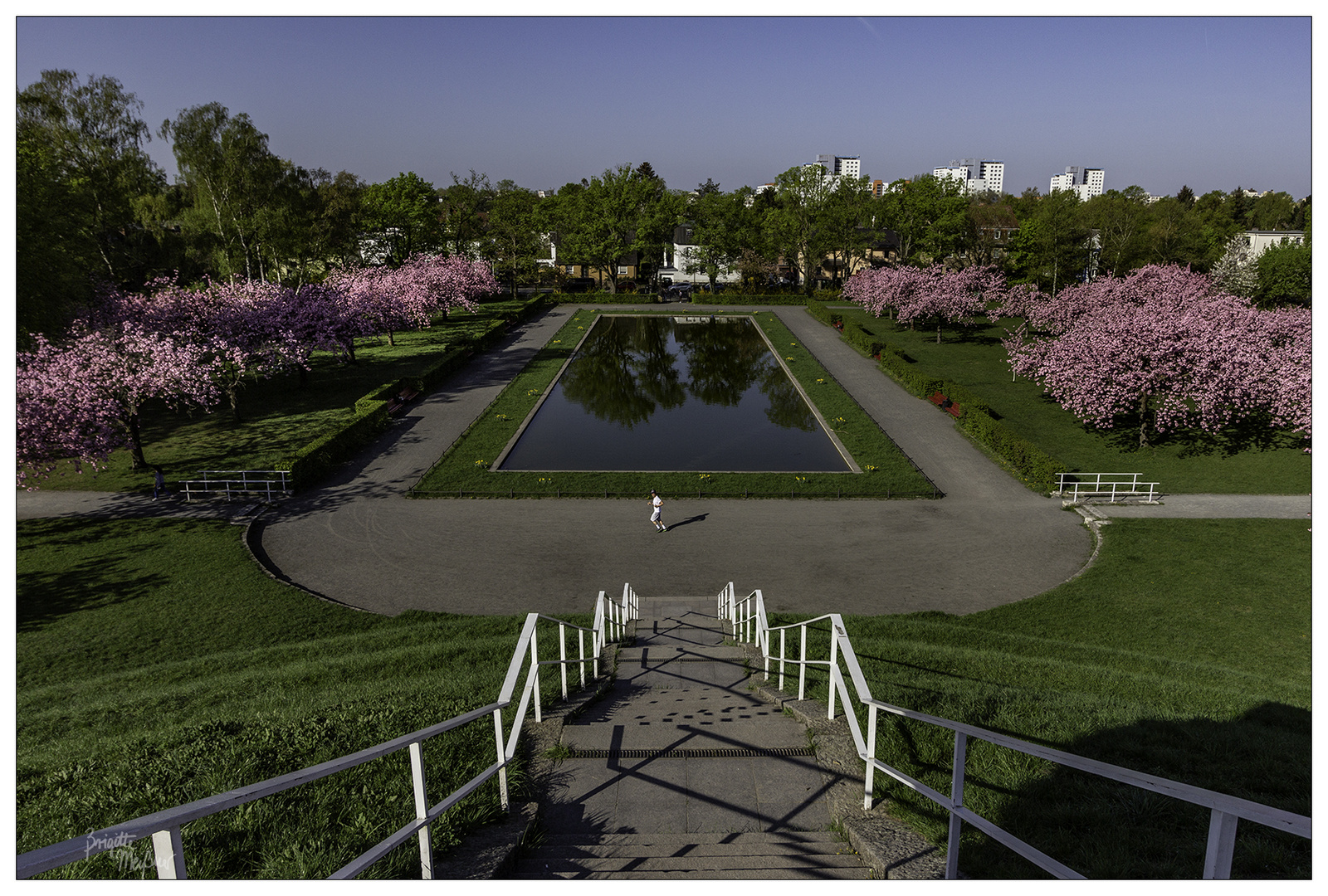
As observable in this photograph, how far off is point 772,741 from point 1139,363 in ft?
88.8

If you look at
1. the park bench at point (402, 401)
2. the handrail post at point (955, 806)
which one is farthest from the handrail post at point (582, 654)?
the park bench at point (402, 401)

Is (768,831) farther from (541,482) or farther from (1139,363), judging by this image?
(1139,363)

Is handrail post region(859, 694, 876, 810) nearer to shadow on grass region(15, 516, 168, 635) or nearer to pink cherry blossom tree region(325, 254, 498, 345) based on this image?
shadow on grass region(15, 516, 168, 635)

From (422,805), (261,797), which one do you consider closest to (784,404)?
Answer: (422,805)

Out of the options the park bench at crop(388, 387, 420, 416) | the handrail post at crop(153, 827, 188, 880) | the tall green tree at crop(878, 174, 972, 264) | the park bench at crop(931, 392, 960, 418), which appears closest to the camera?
the handrail post at crop(153, 827, 188, 880)

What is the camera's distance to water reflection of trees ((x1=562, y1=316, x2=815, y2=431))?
35.7 metres

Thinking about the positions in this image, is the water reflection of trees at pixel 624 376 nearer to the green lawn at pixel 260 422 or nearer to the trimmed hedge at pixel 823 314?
the green lawn at pixel 260 422

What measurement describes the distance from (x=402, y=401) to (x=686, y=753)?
101ft

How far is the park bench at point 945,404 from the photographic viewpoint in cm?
3272

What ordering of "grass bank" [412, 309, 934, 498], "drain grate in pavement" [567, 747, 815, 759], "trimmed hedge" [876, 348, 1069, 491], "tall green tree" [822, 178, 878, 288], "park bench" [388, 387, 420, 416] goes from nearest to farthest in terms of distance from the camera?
"drain grate in pavement" [567, 747, 815, 759] < "grass bank" [412, 309, 934, 498] < "trimmed hedge" [876, 348, 1069, 491] < "park bench" [388, 387, 420, 416] < "tall green tree" [822, 178, 878, 288]

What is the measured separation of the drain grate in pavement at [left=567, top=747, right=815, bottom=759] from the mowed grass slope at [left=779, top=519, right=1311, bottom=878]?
79 centimetres

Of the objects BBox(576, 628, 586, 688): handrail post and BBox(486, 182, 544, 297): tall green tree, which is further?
BBox(486, 182, 544, 297): tall green tree

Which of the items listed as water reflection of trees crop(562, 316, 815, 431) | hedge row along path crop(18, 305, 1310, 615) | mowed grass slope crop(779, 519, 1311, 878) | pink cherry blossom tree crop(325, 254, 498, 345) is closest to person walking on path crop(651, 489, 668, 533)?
hedge row along path crop(18, 305, 1310, 615)
